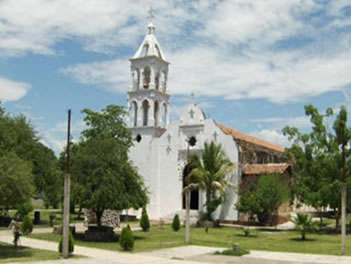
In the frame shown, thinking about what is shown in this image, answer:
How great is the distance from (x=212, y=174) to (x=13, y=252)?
20.7 meters

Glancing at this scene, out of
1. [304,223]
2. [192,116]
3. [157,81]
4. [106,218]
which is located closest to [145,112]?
[157,81]

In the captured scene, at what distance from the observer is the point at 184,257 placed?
856 inches

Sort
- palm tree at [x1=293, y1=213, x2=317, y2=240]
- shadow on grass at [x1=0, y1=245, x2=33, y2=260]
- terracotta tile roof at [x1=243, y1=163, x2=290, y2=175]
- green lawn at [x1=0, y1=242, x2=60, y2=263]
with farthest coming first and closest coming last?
terracotta tile roof at [x1=243, y1=163, x2=290, y2=175] → palm tree at [x1=293, y1=213, x2=317, y2=240] → shadow on grass at [x1=0, y1=245, x2=33, y2=260] → green lawn at [x1=0, y1=242, x2=60, y2=263]

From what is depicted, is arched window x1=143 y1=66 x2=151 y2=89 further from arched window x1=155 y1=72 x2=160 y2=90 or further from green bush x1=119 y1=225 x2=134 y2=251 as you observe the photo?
green bush x1=119 y1=225 x2=134 y2=251

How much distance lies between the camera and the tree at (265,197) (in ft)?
119

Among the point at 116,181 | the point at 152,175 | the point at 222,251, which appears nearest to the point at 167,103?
the point at 152,175

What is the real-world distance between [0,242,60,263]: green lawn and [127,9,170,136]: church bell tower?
23.7 meters

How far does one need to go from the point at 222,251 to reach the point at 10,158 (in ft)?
34.7

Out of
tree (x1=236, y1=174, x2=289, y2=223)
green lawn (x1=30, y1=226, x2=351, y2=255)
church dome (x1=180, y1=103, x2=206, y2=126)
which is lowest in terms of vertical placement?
green lawn (x1=30, y1=226, x2=351, y2=255)

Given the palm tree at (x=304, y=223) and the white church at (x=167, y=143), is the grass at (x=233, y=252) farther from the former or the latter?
the white church at (x=167, y=143)

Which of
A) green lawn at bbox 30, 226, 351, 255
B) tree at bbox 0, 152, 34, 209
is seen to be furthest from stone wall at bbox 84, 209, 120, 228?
tree at bbox 0, 152, 34, 209

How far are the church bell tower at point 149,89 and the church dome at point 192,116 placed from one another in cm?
310

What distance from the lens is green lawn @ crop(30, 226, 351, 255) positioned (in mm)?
25438

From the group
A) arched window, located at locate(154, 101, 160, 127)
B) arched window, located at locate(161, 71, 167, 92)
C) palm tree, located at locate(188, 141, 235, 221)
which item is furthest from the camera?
arched window, located at locate(161, 71, 167, 92)
